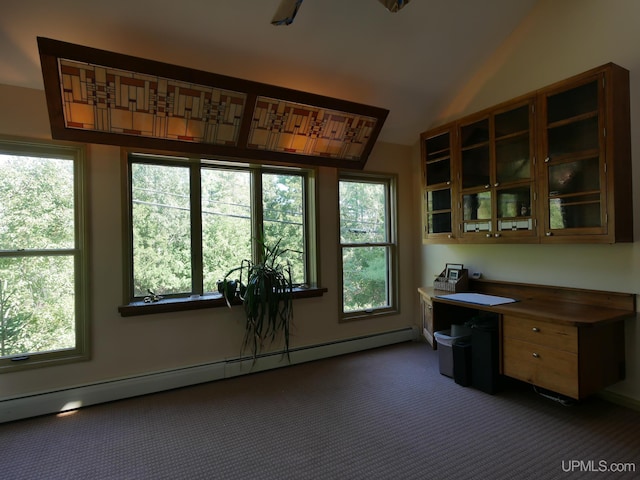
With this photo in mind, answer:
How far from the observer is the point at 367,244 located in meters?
4.23

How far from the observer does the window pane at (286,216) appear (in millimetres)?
3684

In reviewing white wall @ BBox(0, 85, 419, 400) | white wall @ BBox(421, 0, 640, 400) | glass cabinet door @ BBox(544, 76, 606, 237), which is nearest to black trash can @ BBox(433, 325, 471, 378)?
white wall @ BBox(421, 0, 640, 400)

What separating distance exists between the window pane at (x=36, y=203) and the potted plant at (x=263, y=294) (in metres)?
1.36

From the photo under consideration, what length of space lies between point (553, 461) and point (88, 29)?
4038 mm

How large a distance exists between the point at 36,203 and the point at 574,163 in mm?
4035

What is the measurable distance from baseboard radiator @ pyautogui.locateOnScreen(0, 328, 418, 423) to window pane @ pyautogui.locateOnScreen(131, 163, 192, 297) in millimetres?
733

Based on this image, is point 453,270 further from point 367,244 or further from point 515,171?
point 515,171

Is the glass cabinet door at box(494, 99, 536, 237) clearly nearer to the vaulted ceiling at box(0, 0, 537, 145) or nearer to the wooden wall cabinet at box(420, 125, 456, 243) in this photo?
the wooden wall cabinet at box(420, 125, 456, 243)

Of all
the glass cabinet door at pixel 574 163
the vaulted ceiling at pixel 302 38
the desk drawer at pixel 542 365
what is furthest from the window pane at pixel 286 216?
the glass cabinet door at pixel 574 163

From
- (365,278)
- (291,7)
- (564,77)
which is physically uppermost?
(564,77)

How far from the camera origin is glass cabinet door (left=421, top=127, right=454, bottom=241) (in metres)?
3.56

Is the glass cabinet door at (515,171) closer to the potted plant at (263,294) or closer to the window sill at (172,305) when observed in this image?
the potted plant at (263,294)

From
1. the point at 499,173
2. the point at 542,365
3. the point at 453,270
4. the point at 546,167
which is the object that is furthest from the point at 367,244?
the point at 542,365

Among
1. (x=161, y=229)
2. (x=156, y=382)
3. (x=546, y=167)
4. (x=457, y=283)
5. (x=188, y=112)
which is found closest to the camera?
(x=546, y=167)
